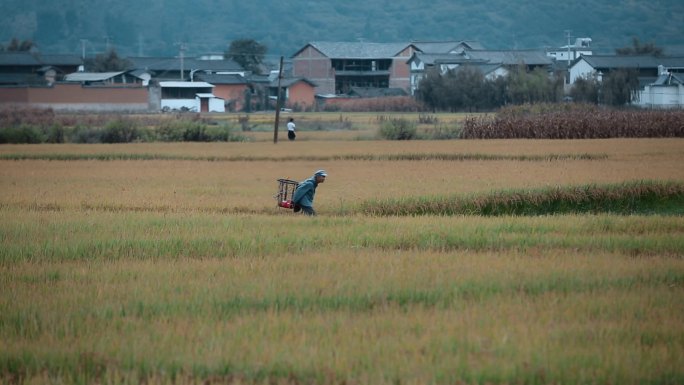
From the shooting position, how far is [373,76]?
101812 millimetres

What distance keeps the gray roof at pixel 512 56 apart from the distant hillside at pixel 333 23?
75.6 metres

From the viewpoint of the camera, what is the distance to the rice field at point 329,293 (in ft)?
22.6

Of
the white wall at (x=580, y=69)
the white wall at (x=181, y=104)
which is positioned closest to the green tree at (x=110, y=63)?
the white wall at (x=181, y=104)

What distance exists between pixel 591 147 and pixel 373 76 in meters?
70.2

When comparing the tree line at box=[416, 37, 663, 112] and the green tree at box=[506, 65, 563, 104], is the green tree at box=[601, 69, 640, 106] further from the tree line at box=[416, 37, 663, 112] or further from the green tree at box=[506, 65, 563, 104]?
the green tree at box=[506, 65, 563, 104]

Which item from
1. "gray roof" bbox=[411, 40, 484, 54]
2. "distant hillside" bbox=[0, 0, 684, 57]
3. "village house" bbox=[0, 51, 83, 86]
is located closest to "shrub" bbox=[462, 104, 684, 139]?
"village house" bbox=[0, 51, 83, 86]

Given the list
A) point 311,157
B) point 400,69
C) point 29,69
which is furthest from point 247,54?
point 311,157

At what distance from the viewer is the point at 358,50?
102 meters

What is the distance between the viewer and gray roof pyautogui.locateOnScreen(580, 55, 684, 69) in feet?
262

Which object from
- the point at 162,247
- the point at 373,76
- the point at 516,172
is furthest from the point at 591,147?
the point at 373,76

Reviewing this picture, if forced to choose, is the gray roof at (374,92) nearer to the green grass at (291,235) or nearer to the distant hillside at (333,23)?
the green grass at (291,235)

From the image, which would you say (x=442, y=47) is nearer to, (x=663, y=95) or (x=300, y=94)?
(x=300, y=94)

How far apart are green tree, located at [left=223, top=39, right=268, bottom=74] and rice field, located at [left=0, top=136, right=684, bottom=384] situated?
95707 mm

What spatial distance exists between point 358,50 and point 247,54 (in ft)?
57.8
